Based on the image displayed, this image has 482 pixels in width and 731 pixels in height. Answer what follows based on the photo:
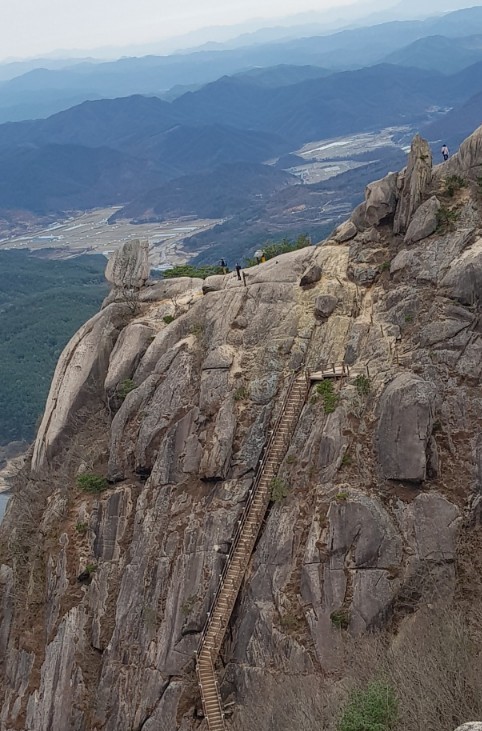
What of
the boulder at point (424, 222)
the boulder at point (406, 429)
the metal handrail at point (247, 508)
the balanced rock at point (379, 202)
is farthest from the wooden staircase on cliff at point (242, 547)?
the balanced rock at point (379, 202)

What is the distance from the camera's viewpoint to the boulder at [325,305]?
1610 inches

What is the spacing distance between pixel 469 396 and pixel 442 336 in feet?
12.0

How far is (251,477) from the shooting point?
3600cm

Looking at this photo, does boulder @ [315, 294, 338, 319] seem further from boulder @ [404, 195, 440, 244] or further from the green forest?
the green forest

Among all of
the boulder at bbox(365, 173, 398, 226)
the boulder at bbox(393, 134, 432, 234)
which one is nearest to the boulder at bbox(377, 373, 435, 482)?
the boulder at bbox(393, 134, 432, 234)

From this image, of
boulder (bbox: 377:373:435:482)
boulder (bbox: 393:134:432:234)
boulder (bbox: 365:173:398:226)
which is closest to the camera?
boulder (bbox: 377:373:435:482)

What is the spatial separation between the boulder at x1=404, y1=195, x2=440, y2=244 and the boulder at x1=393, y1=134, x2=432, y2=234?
887mm

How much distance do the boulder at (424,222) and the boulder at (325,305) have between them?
216 inches

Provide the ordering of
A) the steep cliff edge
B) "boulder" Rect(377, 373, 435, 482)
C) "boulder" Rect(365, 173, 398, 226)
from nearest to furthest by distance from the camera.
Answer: the steep cliff edge
"boulder" Rect(377, 373, 435, 482)
"boulder" Rect(365, 173, 398, 226)

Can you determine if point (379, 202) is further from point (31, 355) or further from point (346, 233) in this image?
point (31, 355)

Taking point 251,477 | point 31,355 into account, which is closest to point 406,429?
point 251,477

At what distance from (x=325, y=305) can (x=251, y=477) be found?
10978 millimetres

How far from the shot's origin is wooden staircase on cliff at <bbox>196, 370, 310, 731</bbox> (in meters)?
30.5

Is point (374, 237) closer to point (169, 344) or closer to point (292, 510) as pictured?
point (169, 344)
